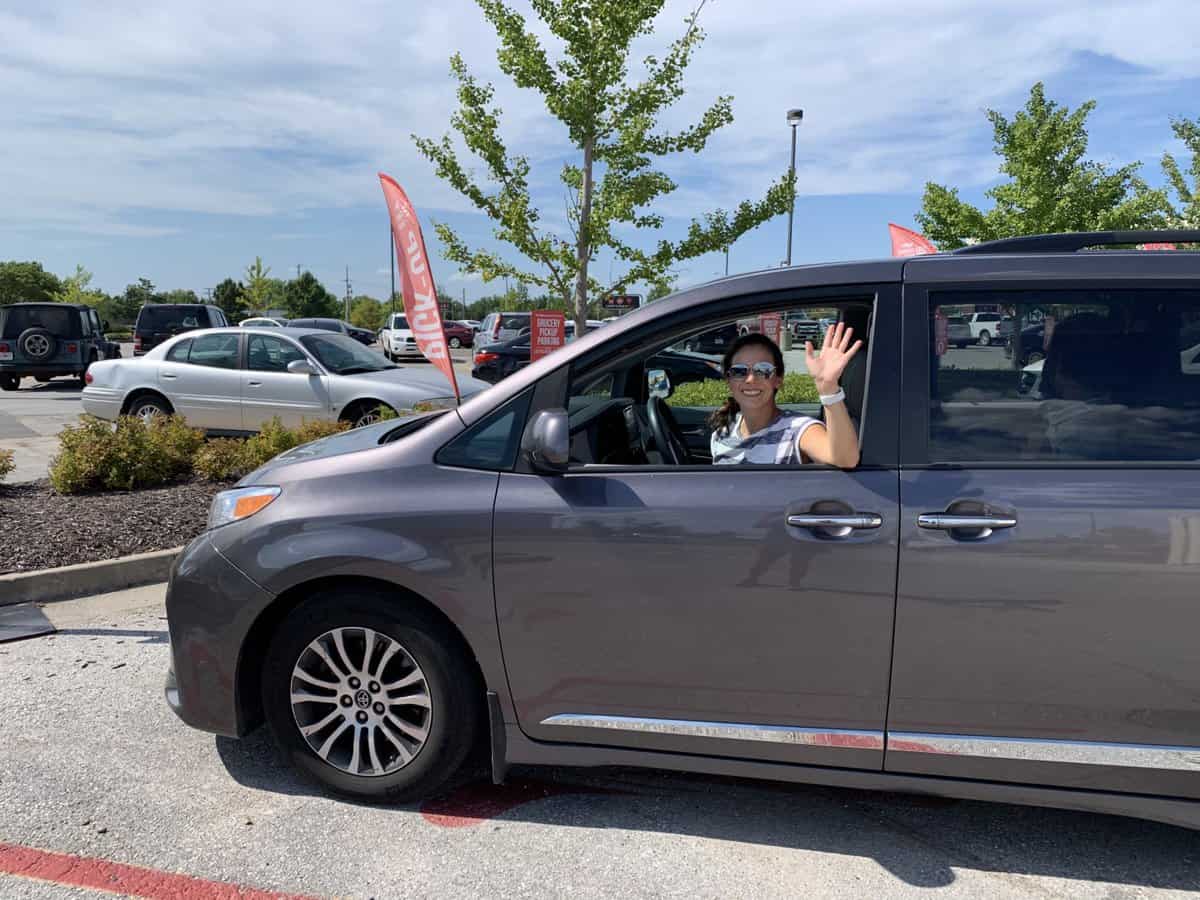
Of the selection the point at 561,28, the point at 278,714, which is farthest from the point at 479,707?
the point at 561,28

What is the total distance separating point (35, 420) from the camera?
1401 centimetres

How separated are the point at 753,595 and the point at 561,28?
9410mm

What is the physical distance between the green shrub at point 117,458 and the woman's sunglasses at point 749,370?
578 cm

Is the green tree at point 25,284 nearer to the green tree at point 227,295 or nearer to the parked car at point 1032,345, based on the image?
the green tree at point 227,295

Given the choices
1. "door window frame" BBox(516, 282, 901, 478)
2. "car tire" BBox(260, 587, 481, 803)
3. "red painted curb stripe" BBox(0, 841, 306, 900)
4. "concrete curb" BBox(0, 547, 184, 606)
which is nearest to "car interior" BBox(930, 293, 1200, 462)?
"door window frame" BBox(516, 282, 901, 478)

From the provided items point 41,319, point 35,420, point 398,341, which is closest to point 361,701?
point 35,420

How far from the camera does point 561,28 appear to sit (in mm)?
10320

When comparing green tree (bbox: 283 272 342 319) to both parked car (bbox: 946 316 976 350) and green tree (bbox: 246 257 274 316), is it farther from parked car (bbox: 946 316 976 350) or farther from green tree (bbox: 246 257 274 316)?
parked car (bbox: 946 316 976 350)

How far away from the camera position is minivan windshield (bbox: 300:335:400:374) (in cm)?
1018

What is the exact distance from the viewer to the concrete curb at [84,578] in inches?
200

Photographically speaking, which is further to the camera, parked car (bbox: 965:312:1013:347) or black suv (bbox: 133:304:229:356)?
black suv (bbox: 133:304:229:356)

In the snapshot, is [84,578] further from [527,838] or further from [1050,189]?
[1050,189]

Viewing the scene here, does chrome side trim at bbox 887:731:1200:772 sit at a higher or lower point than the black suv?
lower

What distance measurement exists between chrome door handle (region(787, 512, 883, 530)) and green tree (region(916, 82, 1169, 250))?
1983 cm
